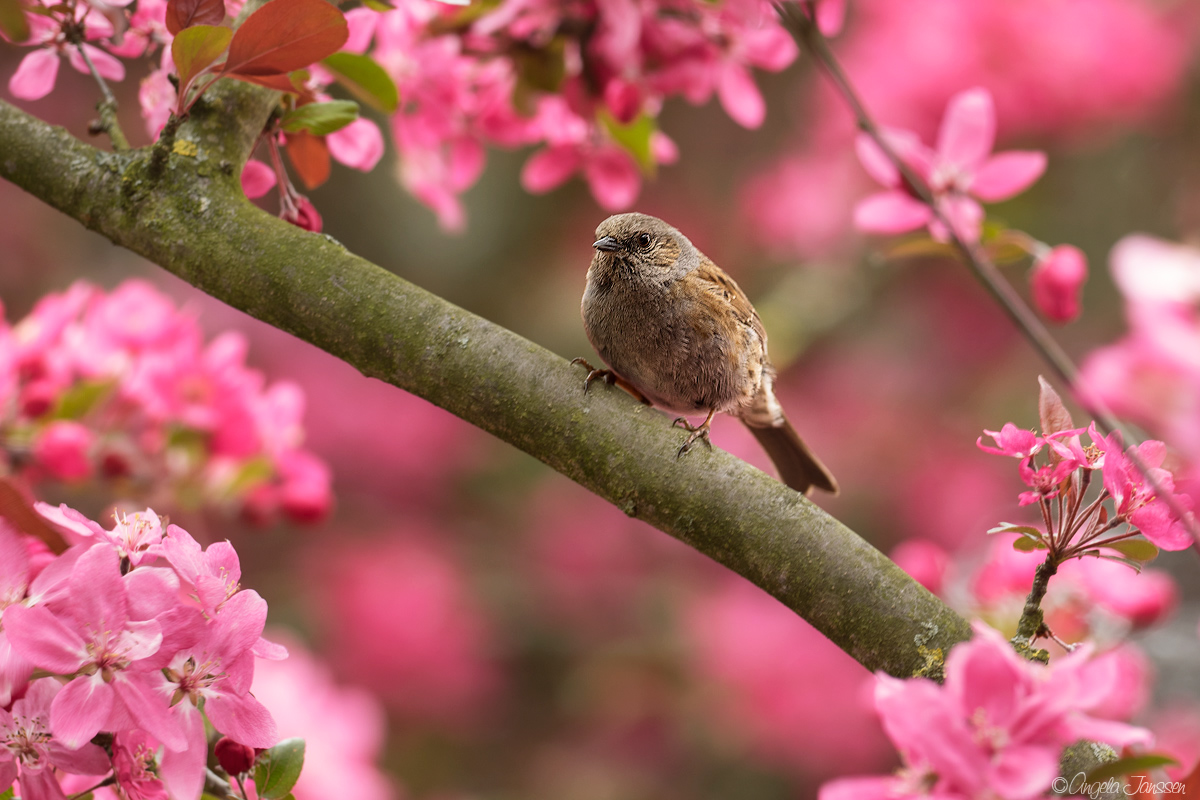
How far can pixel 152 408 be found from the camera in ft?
5.90

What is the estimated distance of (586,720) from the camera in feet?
14.1

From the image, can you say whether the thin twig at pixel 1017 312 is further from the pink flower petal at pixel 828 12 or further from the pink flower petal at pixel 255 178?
the pink flower petal at pixel 255 178

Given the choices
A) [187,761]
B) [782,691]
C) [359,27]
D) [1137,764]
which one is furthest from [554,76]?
[782,691]

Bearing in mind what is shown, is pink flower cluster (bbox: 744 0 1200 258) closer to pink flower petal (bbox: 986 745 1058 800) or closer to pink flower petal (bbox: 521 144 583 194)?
pink flower petal (bbox: 521 144 583 194)

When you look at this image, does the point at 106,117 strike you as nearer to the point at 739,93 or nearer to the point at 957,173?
the point at 739,93

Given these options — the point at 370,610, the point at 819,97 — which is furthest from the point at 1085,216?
the point at 370,610

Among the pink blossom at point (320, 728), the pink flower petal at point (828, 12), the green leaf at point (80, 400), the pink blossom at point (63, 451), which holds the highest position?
the pink flower petal at point (828, 12)

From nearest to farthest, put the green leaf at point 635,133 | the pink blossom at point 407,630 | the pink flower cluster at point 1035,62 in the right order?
the green leaf at point 635,133 < the pink flower cluster at point 1035,62 < the pink blossom at point 407,630

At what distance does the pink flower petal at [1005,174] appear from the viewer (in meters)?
1.51

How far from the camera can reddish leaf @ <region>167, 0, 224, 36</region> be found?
1.16 meters

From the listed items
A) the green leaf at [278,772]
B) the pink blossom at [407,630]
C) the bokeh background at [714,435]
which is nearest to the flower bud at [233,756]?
the green leaf at [278,772]

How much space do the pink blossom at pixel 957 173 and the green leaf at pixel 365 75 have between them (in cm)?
75

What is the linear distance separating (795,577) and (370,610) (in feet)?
10.5

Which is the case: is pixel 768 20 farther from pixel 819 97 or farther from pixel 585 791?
pixel 585 791
